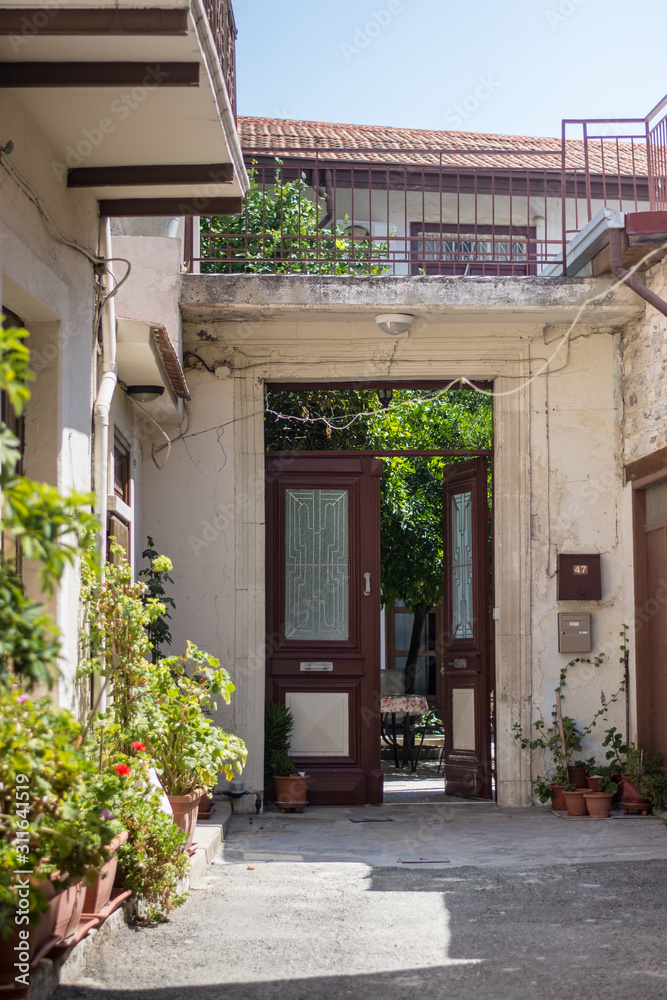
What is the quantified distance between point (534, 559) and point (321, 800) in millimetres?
2639

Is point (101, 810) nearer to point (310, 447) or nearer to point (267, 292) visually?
point (267, 292)

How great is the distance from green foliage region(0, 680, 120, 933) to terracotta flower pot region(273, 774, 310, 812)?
4998mm

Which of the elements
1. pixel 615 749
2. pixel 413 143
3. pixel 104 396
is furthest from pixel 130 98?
pixel 413 143

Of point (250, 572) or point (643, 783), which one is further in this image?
point (250, 572)

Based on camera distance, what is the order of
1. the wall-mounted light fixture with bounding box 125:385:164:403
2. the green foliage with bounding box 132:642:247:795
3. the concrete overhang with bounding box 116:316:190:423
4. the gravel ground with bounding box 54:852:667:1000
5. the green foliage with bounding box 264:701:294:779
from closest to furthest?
1. the gravel ground with bounding box 54:852:667:1000
2. the green foliage with bounding box 132:642:247:795
3. the concrete overhang with bounding box 116:316:190:423
4. the wall-mounted light fixture with bounding box 125:385:164:403
5. the green foliage with bounding box 264:701:294:779

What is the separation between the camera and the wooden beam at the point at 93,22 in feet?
11.8

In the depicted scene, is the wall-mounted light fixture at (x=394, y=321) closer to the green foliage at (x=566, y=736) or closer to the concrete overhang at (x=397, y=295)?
the concrete overhang at (x=397, y=295)

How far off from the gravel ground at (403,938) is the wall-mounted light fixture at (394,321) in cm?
419

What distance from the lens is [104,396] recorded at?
224 inches

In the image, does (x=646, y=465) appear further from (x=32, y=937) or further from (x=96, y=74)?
(x=32, y=937)

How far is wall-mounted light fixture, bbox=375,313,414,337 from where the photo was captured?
838cm

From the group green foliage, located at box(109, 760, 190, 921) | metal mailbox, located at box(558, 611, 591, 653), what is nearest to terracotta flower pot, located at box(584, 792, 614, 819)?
metal mailbox, located at box(558, 611, 591, 653)

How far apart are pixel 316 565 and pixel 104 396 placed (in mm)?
3724

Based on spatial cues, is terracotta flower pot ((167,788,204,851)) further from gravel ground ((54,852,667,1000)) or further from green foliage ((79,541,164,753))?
green foliage ((79,541,164,753))
